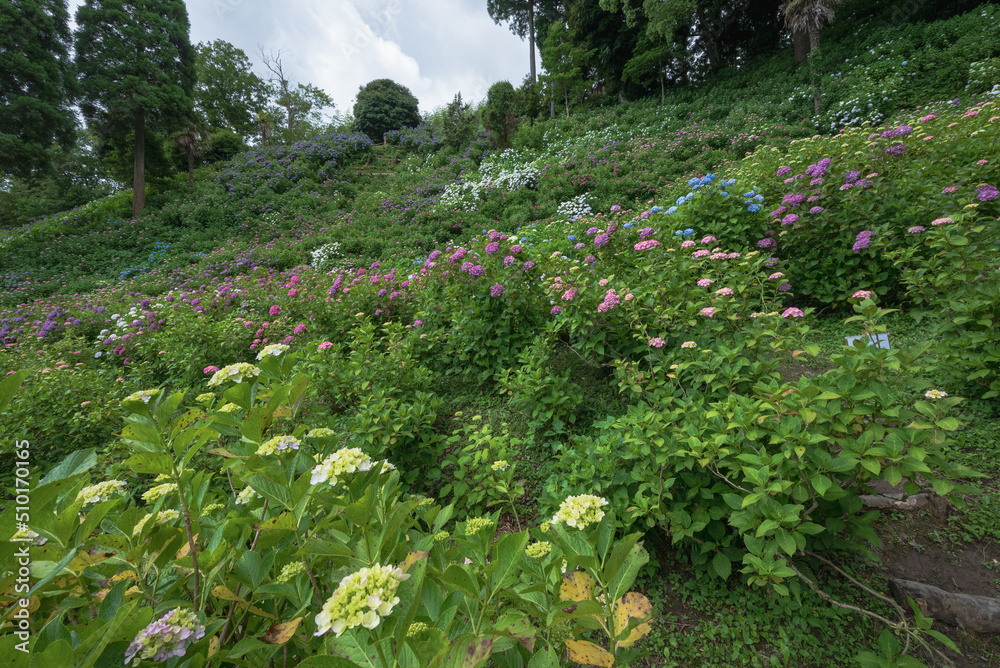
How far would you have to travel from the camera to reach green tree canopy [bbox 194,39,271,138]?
20656mm

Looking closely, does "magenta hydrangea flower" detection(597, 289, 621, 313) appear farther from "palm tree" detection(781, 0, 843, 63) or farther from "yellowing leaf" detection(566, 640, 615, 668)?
"palm tree" detection(781, 0, 843, 63)

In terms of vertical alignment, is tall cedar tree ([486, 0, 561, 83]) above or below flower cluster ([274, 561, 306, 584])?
above

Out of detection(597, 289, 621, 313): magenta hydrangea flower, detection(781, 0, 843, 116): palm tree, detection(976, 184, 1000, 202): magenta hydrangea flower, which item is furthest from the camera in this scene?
detection(781, 0, 843, 116): palm tree

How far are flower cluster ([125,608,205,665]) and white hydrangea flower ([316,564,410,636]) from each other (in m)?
0.21

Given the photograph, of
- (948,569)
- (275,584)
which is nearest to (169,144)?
(275,584)

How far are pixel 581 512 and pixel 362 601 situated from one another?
47 centimetres

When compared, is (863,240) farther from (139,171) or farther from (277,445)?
(139,171)

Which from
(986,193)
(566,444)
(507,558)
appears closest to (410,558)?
(507,558)

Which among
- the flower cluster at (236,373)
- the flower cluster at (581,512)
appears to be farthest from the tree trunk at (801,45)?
the flower cluster at (236,373)

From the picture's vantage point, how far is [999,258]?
206 centimetres

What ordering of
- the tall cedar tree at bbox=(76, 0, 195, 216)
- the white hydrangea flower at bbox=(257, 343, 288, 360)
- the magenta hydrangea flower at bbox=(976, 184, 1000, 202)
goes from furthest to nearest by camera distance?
1. the tall cedar tree at bbox=(76, 0, 195, 216)
2. the magenta hydrangea flower at bbox=(976, 184, 1000, 202)
3. the white hydrangea flower at bbox=(257, 343, 288, 360)

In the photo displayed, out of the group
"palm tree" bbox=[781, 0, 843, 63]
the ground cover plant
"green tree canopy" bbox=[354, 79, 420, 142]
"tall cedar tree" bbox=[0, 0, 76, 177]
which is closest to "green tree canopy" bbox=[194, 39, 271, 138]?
"green tree canopy" bbox=[354, 79, 420, 142]

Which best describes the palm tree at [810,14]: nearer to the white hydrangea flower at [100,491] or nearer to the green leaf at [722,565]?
the green leaf at [722,565]

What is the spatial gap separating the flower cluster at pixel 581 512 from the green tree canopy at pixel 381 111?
2200 centimetres
